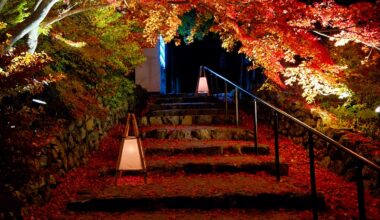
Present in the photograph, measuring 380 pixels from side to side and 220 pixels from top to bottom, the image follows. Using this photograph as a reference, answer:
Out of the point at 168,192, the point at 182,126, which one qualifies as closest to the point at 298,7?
the point at 182,126

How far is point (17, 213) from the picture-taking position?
4.69 meters

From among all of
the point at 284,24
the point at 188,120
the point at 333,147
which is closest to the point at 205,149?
the point at 333,147

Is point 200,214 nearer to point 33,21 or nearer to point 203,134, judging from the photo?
point 33,21

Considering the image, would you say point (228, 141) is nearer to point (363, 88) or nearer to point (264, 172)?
point (264, 172)

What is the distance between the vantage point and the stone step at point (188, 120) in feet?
33.2

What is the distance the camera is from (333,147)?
7.36m

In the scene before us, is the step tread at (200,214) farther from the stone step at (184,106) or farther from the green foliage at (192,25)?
the green foliage at (192,25)

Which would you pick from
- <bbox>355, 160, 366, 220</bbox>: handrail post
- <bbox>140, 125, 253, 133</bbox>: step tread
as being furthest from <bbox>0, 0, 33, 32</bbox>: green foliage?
<bbox>355, 160, 366, 220</bbox>: handrail post

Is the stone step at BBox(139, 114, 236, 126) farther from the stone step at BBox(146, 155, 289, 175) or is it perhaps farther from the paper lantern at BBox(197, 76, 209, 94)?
the paper lantern at BBox(197, 76, 209, 94)

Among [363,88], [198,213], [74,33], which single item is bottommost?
[198,213]

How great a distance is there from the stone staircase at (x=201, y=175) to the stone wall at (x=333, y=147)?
1.11 metres

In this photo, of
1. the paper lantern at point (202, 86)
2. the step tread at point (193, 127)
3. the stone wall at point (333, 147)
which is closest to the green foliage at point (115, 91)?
the step tread at point (193, 127)

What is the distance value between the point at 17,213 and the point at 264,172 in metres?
4.07

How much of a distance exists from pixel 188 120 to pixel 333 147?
409 cm
